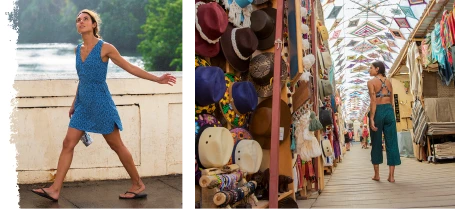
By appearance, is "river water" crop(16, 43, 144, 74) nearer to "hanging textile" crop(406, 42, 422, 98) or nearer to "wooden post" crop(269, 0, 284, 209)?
"wooden post" crop(269, 0, 284, 209)

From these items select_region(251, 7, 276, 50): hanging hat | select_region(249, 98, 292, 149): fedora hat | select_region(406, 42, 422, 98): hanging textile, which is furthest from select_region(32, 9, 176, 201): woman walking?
select_region(406, 42, 422, 98): hanging textile

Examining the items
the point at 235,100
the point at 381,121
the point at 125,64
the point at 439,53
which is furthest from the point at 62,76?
the point at 439,53

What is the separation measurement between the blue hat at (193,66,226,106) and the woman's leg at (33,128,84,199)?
55cm

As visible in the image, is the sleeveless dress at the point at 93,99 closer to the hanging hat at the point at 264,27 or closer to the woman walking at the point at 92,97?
the woman walking at the point at 92,97

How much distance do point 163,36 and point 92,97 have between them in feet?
1.41

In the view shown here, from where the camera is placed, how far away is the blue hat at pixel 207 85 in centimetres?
184

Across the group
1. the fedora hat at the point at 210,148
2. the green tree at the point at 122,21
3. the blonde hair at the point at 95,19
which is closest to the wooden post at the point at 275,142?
the fedora hat at the point at 210,148

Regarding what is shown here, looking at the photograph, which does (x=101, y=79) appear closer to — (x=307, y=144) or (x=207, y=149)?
(x=207, y=149)

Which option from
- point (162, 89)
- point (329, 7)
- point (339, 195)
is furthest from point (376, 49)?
point (162, 89)

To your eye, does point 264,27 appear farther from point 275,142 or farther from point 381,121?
point 381,121

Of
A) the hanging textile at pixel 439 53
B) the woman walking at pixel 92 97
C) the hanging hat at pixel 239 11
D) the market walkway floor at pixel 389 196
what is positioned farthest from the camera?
the hanging textile at pixel 439 53

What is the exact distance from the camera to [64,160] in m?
1.76

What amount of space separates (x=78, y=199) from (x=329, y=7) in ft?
42.9

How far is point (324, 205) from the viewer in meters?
2.80
